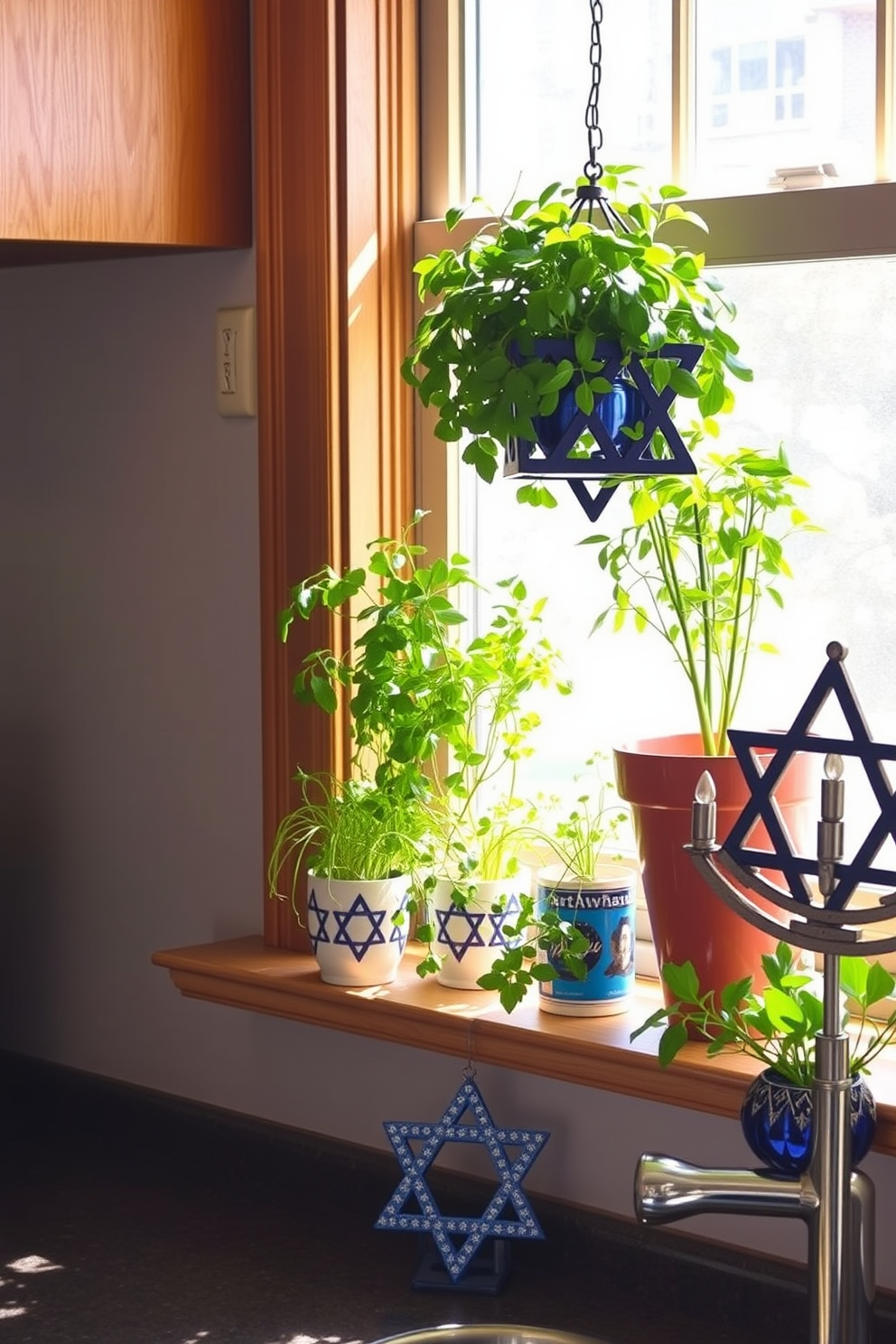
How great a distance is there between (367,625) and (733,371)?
54 centimetres

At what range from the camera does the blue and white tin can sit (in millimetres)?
1608

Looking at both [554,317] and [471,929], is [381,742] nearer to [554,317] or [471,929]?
[471,929]

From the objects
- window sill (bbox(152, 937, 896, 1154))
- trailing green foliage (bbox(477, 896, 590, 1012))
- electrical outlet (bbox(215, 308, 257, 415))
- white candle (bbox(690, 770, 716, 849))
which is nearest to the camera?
white candle (bbox(690, 770, 716, 849))

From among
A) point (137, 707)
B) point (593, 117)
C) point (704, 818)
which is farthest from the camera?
point (137, 707)

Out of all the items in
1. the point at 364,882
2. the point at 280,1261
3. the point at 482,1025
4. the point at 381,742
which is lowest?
the point at 280,1261

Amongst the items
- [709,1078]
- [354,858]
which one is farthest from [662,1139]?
[354,858]

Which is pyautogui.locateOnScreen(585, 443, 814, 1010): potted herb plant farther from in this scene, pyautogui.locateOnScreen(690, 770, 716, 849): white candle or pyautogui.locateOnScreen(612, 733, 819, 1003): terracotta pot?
pyautogui.locateOnScreen(690, 770, 716, 849): white candle

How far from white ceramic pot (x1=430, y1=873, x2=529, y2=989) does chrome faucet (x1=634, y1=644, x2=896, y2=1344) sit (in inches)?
20.2

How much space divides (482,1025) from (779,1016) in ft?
1.08

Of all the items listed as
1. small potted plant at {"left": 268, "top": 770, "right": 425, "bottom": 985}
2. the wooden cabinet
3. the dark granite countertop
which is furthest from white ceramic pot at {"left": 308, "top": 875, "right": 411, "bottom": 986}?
A: the wooden cabinet

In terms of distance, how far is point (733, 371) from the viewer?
4.66 feet

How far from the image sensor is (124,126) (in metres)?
1.73

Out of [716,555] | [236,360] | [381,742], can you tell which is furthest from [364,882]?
[236,360]

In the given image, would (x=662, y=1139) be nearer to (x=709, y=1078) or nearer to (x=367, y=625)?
(x=709, y=1078)
